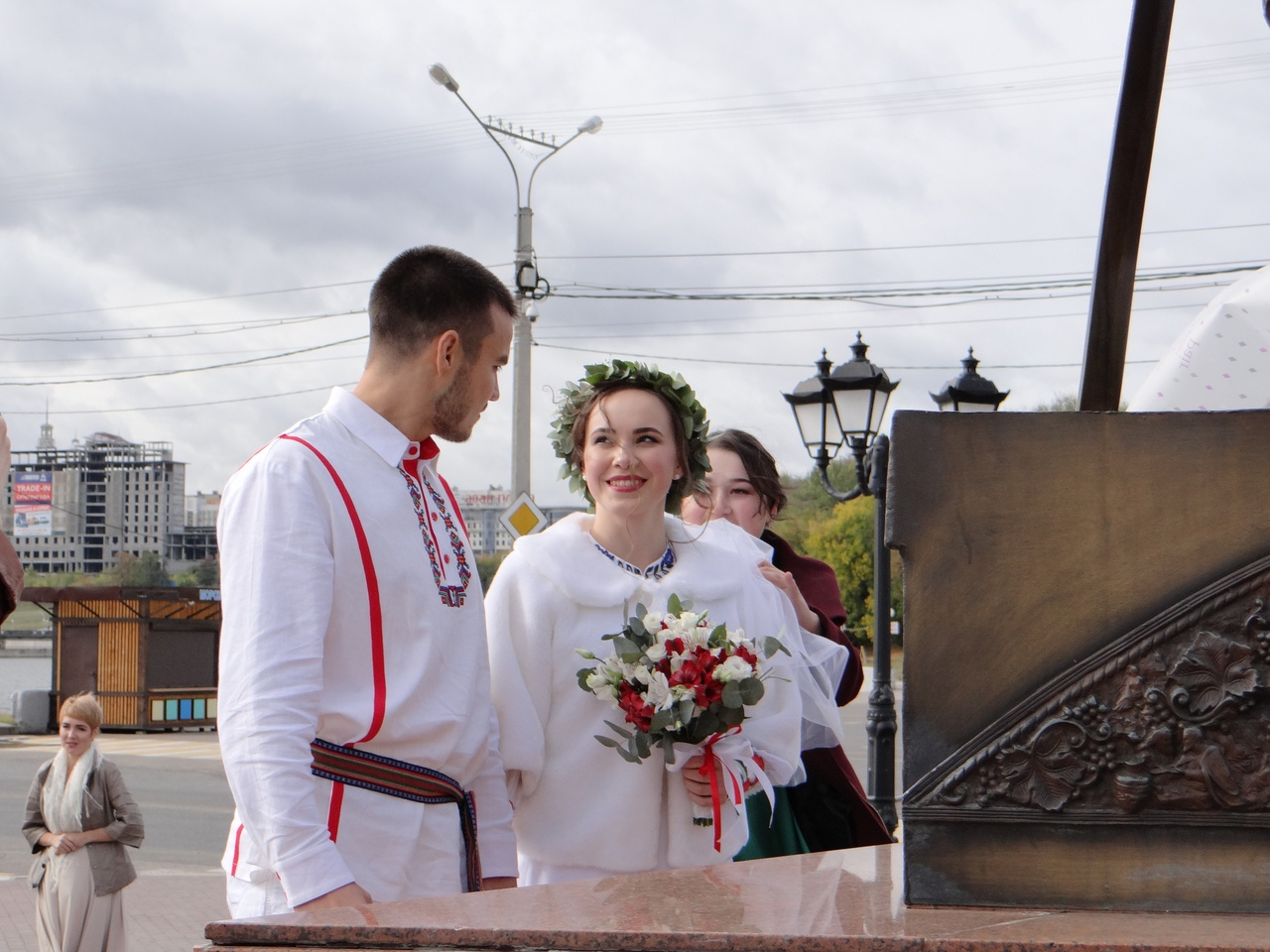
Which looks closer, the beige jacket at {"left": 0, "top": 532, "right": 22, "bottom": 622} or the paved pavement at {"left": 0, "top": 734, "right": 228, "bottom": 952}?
the beige jacket at {"left": 0, "top": 532, "right": 22, "bottom": 622}

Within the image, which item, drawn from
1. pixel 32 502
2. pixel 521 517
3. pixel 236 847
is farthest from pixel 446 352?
pixel 32 502

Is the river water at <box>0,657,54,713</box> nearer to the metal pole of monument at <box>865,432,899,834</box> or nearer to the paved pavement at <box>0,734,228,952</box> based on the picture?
the paved pavement at <box>0,734,228,952</box>

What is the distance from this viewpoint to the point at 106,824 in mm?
7379

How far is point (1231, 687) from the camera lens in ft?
5.21

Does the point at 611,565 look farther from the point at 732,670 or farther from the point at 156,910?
the point at 156,910

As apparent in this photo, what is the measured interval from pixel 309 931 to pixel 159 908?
26.7 feet

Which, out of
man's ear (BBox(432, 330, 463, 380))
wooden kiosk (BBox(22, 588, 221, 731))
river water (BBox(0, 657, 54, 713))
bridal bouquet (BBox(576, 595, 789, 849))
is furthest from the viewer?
river water (BBox(0, 657, 54, 713))

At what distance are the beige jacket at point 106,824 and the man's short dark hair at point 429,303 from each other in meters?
5.72

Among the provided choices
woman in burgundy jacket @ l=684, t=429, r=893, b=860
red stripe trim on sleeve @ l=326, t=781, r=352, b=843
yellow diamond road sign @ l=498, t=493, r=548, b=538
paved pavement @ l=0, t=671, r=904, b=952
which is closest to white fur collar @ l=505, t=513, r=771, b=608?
woman in burgundy jacket @ l=684, t=429, r=893, b=860

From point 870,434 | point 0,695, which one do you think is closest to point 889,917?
point 870,434

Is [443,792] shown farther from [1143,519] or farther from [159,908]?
[159,908]

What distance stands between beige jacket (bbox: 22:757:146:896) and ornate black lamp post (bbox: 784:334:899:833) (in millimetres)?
4204

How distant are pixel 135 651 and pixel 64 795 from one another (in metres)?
15.9

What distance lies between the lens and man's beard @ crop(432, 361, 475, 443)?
240 cm
